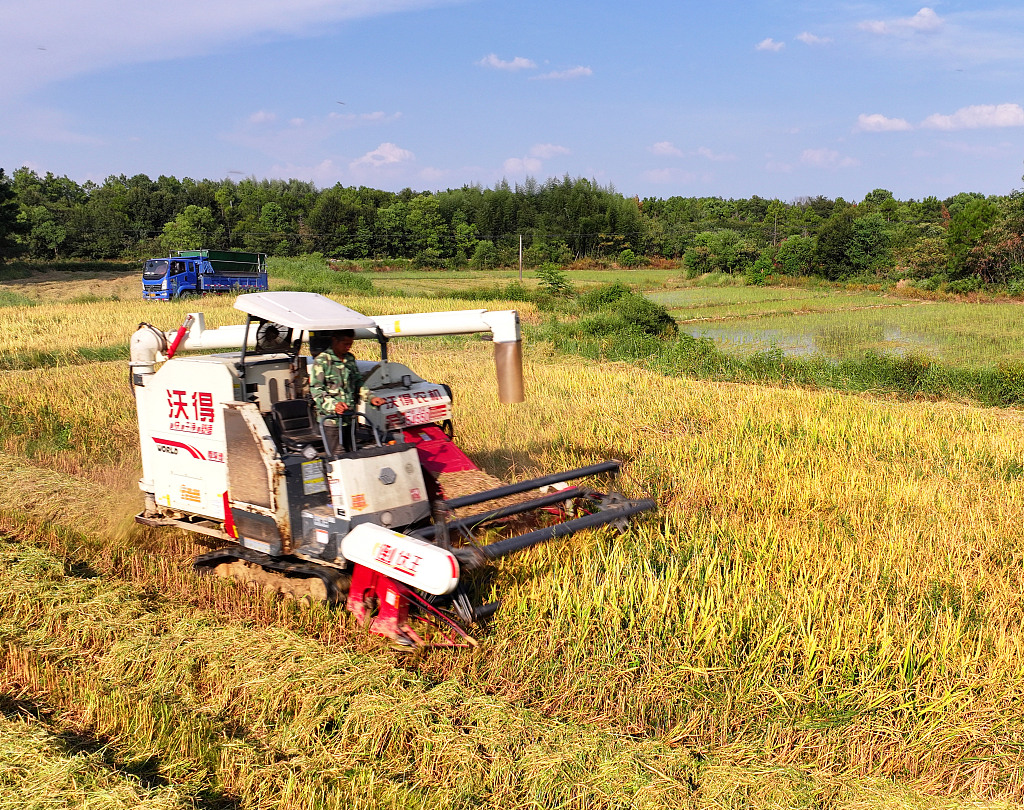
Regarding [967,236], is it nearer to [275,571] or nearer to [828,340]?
[828,340]

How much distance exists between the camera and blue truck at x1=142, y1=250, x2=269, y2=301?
Result: 34406 mm

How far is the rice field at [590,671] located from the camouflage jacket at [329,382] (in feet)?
4.67

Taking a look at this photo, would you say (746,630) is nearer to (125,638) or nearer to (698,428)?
(125,638)

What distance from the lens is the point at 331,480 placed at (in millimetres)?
5500

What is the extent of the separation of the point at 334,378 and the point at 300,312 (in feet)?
1.76

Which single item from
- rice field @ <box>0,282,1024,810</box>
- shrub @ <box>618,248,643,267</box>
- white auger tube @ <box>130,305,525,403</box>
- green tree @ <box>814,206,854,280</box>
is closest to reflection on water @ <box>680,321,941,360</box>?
rice field @ <box>0,282,1024,810</box>

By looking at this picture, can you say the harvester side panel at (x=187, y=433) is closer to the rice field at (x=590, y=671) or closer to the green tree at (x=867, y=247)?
the rice field at (x=590, y=671)

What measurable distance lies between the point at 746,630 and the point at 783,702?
73 centimetres

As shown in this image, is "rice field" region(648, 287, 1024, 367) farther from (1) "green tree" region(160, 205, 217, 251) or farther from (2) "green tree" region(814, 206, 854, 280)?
(1) "green tree" region(160, 205, 217, 251)

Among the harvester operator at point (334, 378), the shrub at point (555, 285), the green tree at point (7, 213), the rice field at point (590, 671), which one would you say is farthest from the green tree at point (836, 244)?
the harvester operator at point (334, 378)

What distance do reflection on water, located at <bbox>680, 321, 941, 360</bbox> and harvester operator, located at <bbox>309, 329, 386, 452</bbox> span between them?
42.3ft

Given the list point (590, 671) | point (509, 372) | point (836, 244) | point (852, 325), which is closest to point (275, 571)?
point (509, 372)

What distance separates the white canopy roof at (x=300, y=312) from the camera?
5.63 meters

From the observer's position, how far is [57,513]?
7.84 m
